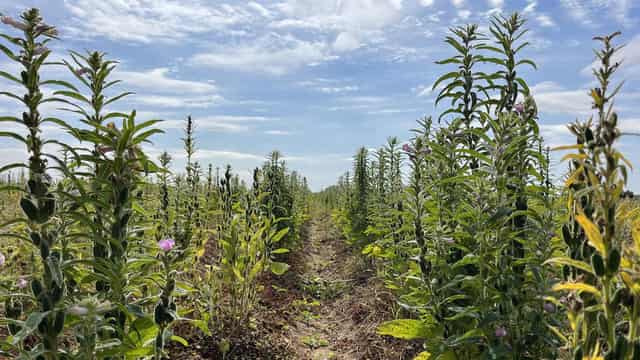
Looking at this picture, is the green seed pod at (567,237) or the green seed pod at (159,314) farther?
the green seed pod at (159,314)

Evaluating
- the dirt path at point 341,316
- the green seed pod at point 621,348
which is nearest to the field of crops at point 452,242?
the green seed pod at point 621,348

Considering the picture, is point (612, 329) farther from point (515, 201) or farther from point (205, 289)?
point (205, 289)

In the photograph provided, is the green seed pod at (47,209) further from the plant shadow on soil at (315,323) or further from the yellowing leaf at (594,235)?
the plant shadow on soil at (315,323)

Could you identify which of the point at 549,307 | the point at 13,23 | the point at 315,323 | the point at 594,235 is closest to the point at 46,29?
the point at 13,23

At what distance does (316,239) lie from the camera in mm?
15430

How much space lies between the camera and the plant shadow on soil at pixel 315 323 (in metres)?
4.53

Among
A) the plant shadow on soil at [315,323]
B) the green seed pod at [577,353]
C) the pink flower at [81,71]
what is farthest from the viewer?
the plant shadow on soil at [315,323]

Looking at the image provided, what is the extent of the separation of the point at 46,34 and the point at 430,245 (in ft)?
7.71

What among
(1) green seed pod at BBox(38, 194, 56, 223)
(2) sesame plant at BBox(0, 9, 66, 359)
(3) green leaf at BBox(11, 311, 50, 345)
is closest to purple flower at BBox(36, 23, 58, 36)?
(2) sesame plant at BBox(0, 9, 66, 359)

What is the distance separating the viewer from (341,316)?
6.55 m

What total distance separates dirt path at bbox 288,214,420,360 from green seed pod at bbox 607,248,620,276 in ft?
11.1

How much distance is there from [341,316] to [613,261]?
5597 millimetres

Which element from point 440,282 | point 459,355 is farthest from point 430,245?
point 459,355

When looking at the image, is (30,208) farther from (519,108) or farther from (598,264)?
(519,108)
